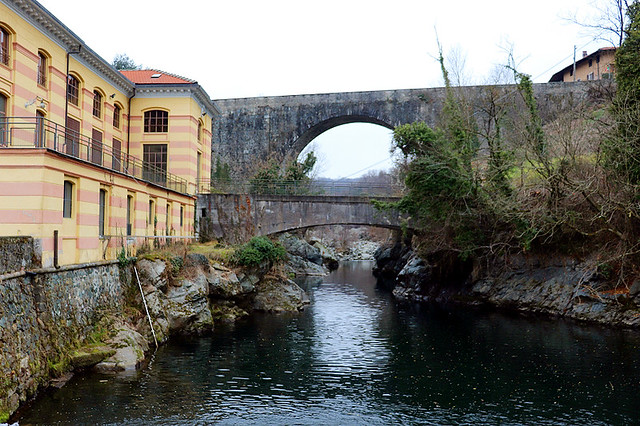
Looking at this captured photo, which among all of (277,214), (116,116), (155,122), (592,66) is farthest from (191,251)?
(592,66)

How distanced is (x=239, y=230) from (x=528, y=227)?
16.9 m

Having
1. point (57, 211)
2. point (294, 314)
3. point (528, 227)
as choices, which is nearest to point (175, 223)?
point (294, 314)

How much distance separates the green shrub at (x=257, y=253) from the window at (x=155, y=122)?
31.9ft

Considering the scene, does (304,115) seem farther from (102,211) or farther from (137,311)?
(137,311)

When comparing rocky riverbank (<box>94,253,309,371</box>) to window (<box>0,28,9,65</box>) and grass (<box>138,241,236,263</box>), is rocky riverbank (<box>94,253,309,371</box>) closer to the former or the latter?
grass (<box>138,241,236,263</box>)

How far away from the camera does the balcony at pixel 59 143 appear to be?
52.4 feet

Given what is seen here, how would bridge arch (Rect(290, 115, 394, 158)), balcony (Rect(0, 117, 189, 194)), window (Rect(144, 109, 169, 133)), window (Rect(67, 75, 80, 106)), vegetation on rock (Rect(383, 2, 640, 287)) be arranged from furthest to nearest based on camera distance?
bridge arch (Rect(290, 115, 394, 158)) → window (Rect(144, 109, 169, 133)) → window (Rect(67, 75, 80, 106)) → vegetation on rock (Rect(383, 2, 640, 287)) → balcony (Rect(0, 117, 189, 194))

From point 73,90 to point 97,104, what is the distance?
260cm

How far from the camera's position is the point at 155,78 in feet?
106

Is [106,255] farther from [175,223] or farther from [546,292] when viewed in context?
[546,292]

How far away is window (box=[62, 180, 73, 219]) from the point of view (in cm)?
1628

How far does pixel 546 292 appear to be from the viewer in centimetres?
2625

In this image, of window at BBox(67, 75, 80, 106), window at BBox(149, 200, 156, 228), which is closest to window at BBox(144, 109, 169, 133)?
window at BBox(67, 75, 80, 106)

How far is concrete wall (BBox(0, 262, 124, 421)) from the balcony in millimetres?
3738
